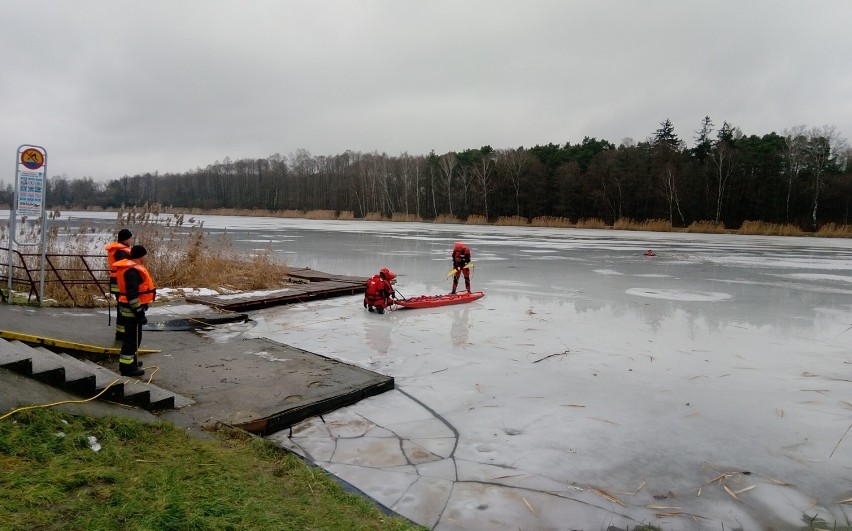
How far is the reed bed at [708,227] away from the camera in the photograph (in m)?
39.2

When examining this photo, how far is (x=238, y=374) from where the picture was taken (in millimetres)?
5156

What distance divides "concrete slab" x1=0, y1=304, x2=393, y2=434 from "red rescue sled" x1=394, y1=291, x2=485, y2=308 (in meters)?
3.25

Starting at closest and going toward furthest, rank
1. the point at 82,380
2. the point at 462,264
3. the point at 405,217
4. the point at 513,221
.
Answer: the point at 82,380 < the point at 462,264 < the point at 513,221 < the point at 405,217

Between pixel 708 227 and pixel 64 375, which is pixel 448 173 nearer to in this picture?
pixel 708 227

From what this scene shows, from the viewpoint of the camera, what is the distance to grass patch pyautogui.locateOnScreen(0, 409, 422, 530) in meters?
2.48

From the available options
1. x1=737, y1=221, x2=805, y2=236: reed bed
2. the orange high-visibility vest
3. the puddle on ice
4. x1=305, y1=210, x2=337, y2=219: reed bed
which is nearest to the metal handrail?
the orange high-visibility vest

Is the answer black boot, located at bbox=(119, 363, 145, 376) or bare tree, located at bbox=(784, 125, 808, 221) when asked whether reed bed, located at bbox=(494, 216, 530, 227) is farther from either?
black boot, located at bbox=(119, 363, 145, 376)

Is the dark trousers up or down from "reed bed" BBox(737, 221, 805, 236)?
down

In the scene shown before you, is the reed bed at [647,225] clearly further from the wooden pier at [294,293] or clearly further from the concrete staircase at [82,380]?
the concrete staircase at [82,380]

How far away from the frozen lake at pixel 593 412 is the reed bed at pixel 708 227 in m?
32.0

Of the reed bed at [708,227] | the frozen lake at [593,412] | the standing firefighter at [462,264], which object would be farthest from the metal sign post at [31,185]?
the reed bed at [708,227]

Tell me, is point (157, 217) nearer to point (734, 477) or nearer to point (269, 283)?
point (269, 283)

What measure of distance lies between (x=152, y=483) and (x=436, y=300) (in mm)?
7000

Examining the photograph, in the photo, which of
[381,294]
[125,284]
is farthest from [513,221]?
[125,284]
